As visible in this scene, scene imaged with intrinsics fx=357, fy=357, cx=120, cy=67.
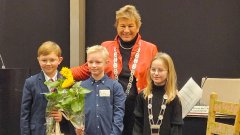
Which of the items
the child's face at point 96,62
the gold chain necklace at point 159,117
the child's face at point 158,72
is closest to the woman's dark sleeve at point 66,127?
the child's face at point 96,62

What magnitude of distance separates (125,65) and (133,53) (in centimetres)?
11

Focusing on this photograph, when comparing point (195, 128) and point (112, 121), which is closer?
point (112, 121)

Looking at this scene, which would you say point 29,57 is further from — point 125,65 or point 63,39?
point 125,65

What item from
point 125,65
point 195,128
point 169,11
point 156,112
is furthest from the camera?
point 169,11

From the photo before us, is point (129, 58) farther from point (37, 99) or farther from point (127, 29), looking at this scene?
point (37, 99)

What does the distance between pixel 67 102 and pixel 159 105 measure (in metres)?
0.72

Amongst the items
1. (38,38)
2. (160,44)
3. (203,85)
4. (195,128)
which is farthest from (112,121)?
(38,38)

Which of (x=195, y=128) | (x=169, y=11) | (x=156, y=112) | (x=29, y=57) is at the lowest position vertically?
(x=195, y=128)

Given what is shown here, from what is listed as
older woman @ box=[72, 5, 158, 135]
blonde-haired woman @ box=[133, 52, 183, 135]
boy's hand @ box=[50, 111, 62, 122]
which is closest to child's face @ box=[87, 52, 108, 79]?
older woman @ box=[72, 5, 158, 135]

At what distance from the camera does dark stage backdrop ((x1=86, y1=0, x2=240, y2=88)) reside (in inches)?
181

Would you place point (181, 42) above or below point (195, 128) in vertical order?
above

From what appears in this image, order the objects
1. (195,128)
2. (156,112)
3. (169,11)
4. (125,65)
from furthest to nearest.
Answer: (169,11)
(195,128)
(125,65)
(156,112)

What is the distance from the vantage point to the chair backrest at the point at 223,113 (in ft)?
8.62

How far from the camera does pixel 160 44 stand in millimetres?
4711
